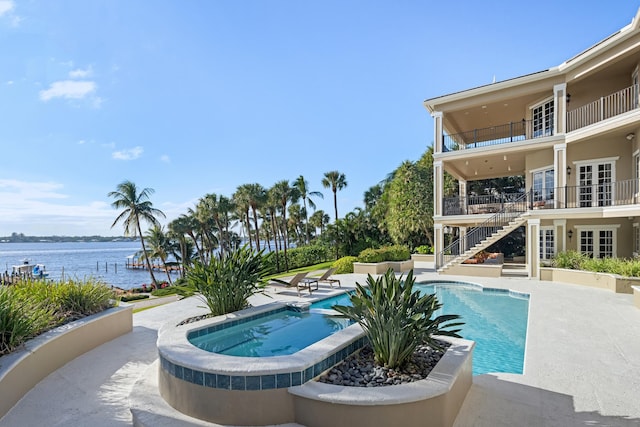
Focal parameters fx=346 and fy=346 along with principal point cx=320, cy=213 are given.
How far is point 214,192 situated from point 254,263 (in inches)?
1346

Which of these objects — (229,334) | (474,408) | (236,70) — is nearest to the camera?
(474,408)

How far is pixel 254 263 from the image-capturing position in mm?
8508

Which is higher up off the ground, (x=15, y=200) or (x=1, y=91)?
(x=1, y=91)

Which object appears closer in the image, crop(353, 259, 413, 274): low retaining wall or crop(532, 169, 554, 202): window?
crop(532, 169, 554, 202): window

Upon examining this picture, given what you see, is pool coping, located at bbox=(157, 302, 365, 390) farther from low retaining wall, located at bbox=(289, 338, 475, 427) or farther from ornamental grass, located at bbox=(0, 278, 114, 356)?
ornamental grass, located at bbox=(0, 278, 114, 356)

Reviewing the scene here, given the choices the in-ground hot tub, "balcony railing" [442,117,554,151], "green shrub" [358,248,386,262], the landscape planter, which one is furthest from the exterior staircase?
the in-ground hot tub

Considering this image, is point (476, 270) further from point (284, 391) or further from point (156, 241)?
point (156, 241)

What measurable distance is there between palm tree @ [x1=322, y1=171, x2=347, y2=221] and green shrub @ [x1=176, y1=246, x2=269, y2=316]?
34.1 metres

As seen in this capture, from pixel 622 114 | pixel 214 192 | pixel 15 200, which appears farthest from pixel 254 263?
pixel 15 200

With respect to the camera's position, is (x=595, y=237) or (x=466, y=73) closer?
(x=595, y=237)

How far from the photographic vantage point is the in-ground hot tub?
376 centimetres

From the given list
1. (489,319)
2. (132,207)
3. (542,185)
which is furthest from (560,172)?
(132,207)

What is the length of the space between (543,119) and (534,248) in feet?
23.1

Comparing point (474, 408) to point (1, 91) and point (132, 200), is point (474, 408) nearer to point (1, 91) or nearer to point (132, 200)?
point (1, 91)
